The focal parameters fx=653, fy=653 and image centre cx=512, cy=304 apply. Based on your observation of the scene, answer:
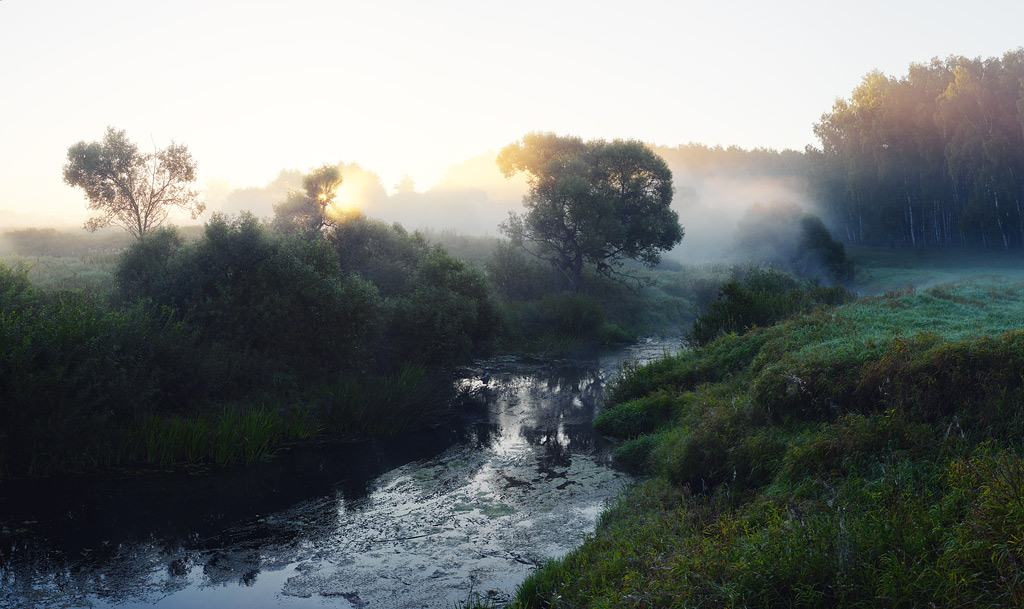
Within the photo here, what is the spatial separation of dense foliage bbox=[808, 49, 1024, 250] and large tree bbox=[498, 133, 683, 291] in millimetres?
23713

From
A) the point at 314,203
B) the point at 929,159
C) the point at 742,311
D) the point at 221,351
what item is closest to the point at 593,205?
the point at 314,203

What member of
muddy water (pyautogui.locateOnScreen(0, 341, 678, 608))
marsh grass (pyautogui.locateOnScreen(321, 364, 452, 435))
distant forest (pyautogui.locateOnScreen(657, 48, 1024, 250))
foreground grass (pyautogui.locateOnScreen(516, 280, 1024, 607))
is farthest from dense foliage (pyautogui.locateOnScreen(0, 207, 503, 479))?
distant forest (pyautogui.locateOnScreen(657, 48, 1024, 250))

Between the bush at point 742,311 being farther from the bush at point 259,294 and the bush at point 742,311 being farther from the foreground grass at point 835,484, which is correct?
the bush at point 259,294

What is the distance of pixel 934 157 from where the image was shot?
46250 millimetres

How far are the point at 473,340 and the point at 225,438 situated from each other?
9.44 m

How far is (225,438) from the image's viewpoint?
12492 mm

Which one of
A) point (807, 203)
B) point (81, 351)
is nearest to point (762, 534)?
point (81, 351)

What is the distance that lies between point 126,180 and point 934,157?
1976 inches

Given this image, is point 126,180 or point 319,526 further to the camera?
point 126,180

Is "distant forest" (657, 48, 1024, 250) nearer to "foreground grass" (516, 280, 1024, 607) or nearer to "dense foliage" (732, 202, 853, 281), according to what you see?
"dense foliage" (732, 202, 853, 281)

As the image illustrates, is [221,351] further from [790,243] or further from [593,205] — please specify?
[790,243]

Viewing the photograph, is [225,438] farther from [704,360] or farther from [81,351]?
[704,360]

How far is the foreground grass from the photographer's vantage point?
5.14 m

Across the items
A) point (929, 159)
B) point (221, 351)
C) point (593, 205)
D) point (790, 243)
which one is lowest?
point (221, 351)
